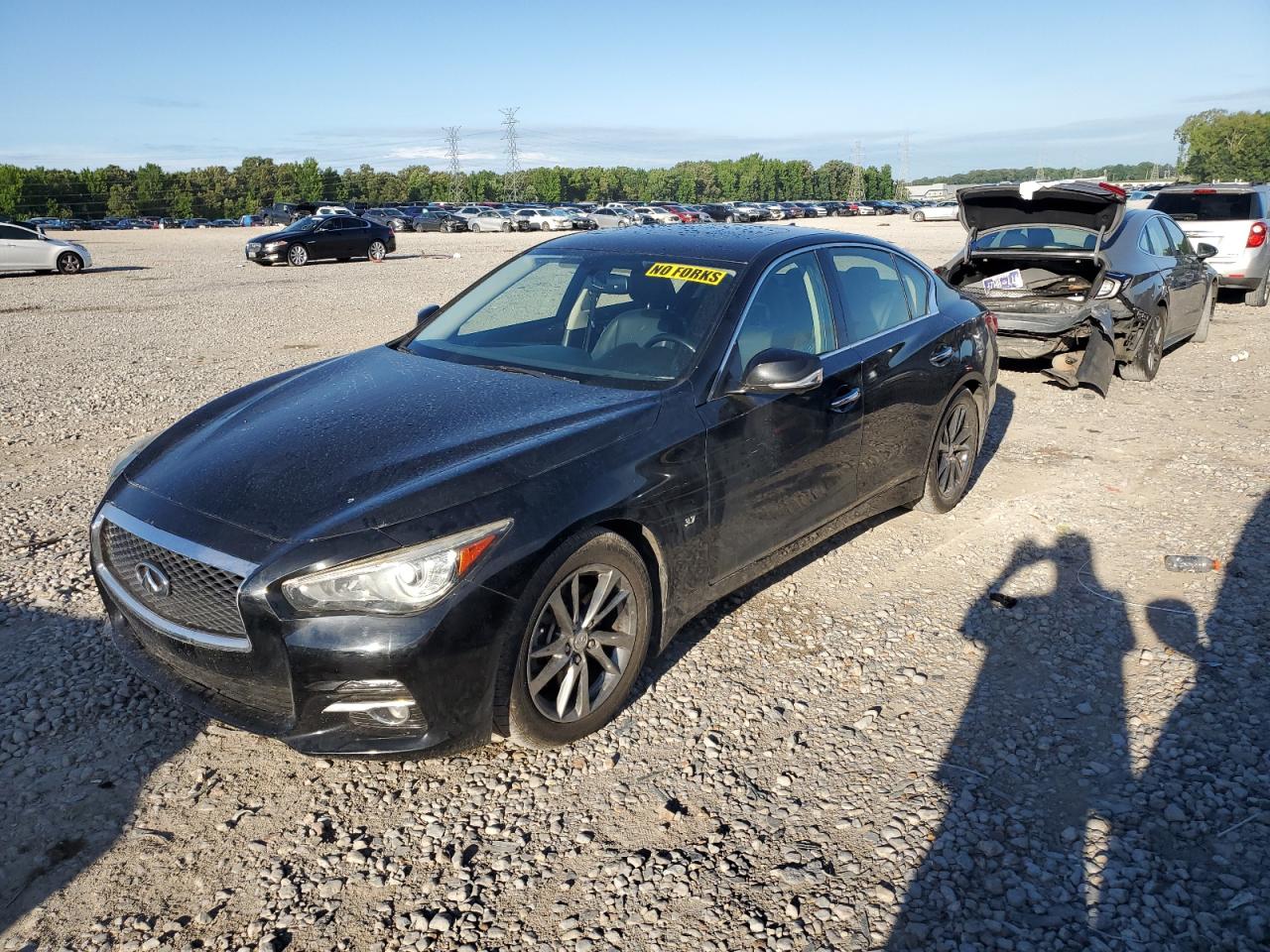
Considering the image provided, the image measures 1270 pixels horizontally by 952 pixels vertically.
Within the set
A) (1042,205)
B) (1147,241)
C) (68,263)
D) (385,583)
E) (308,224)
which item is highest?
(308,224)

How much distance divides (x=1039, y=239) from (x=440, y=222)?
50.2 meters

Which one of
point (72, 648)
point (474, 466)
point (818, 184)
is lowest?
point (72, 648)

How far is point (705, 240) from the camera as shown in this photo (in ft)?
15.4

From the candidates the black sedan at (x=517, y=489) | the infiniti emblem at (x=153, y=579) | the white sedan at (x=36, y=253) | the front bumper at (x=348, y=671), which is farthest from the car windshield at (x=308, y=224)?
the front bumper at (x=348, y=671)

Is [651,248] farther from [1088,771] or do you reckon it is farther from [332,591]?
[1088,771]

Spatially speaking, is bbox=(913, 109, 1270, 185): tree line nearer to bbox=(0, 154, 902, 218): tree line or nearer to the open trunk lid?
bbox=(0, 154, 902, 218): tree line

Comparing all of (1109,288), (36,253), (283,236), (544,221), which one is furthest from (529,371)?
(544,221)

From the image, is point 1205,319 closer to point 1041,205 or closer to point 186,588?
point 1041,205

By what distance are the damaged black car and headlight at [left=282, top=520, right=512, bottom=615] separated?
691 centimetres

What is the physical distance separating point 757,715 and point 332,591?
170 cm

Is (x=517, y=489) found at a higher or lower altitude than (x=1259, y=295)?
higher

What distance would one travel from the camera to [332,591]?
284 cm

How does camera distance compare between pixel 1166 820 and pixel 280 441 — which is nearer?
pixel 1166 820

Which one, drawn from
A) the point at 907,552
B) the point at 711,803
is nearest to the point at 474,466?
the point at 711,803
